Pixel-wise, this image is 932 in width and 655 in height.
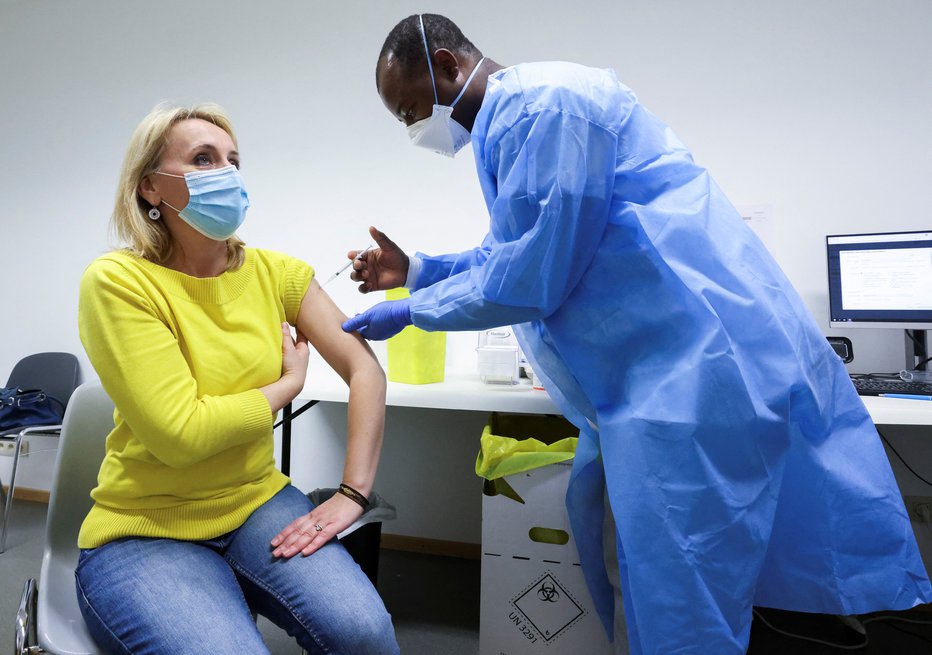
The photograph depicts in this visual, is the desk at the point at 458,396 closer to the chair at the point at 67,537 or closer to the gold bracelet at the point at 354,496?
the gold bracelet at the point at 354,496

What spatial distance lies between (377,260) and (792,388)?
904 mm

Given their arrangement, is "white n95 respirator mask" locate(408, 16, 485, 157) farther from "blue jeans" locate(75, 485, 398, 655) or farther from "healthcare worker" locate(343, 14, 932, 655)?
"blue jeans" locate(75, 485, 398, 655)

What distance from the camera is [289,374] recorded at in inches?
42.9

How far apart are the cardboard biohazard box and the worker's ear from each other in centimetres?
93

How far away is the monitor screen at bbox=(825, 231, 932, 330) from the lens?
1.76 meters

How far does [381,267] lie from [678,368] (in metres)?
0.75

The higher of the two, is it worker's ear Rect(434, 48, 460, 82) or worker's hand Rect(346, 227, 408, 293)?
worker's ear Rect(434, 48, 460, 82)

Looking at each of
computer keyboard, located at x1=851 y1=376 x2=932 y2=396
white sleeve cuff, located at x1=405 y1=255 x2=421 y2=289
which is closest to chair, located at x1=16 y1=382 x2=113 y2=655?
white sleeve cuff, located at x1=405 y1=255 x2=421 y2=289

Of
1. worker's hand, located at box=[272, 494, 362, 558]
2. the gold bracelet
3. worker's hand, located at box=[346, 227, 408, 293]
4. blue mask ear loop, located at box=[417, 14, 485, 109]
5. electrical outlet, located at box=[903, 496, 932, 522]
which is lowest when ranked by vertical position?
electrical outlet, located at box=[903, 496, 932, 522]

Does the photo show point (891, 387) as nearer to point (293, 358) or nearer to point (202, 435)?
point (293, 358)

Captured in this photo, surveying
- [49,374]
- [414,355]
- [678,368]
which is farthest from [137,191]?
[49,374]

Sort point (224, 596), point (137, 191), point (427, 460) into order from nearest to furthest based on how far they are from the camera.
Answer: point (224, 596) < point (137, 191) < point (427, 460)

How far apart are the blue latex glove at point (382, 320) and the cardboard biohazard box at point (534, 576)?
528 mm

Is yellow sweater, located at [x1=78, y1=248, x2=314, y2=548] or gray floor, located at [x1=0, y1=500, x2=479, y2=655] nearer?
yellow sweater, located at [x1=78, y1=248, x2=314, y2=548]
